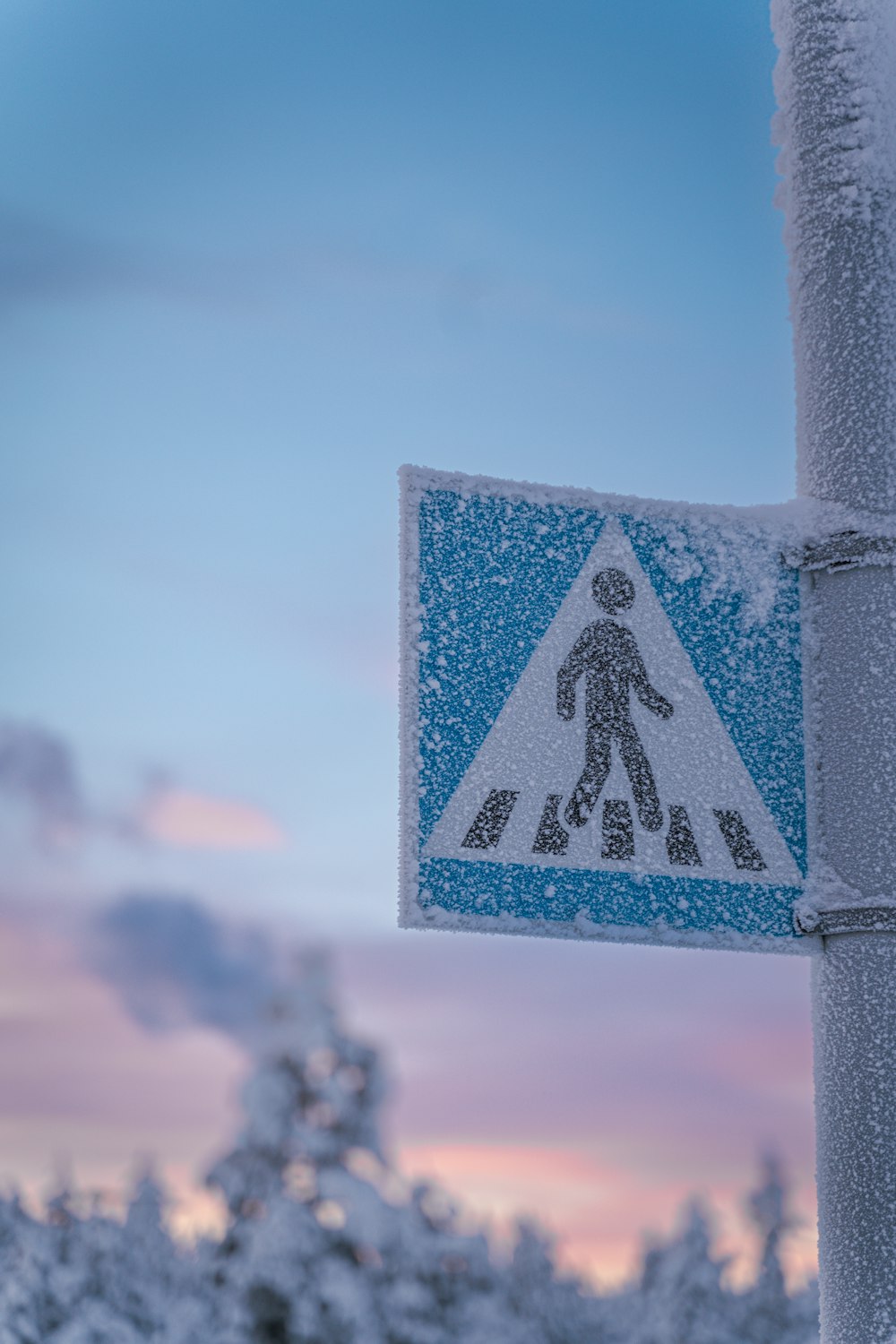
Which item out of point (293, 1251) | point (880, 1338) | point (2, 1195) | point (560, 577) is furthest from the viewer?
point (2, 1195)

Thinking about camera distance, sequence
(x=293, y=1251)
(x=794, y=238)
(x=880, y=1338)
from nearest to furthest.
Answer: (x=880, y=1338), (x=794, y=238), (x=293, y=1251)

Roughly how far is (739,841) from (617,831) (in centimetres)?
25

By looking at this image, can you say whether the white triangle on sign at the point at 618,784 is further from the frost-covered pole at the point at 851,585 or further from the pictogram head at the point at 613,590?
the frost-covered pole at the point at 851,585

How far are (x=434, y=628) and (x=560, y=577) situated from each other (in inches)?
9.7

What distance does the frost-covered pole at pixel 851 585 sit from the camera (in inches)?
96.5

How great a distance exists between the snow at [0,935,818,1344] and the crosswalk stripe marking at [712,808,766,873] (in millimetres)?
26664

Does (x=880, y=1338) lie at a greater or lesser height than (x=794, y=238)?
lesser

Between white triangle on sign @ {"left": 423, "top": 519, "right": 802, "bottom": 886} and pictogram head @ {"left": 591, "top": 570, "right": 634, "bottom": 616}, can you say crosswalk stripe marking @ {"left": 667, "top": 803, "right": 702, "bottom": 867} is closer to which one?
white triangle on sign @ {"left": 423, "top": 519, "right": 802, "bottom": 886}

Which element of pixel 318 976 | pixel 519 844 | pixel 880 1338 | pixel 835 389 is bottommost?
pixel 318 976

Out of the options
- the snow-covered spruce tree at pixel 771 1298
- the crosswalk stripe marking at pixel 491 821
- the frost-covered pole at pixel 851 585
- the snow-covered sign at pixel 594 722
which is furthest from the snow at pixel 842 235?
the snow-covered spruce tree at pixel 771 1298

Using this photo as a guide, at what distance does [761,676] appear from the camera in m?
2.67

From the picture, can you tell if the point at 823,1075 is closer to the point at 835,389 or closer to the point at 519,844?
the point at 519,844

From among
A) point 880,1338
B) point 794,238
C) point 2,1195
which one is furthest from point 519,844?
point 2,1195

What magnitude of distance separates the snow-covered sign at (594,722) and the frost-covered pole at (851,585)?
0.09m
